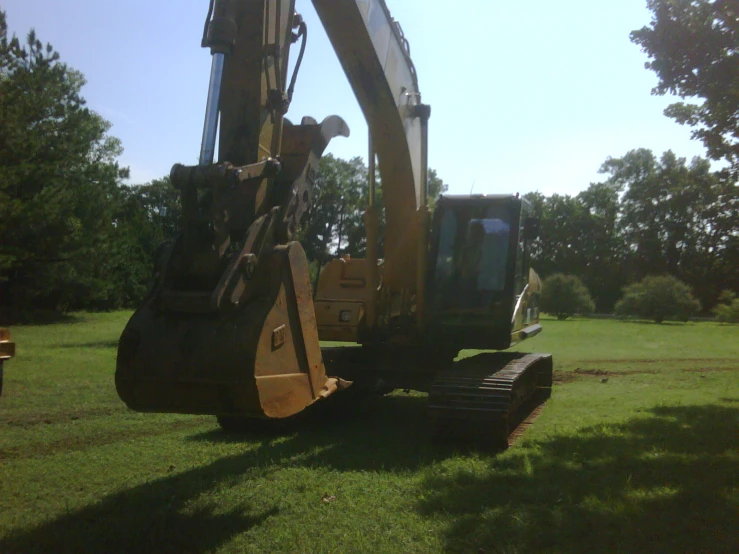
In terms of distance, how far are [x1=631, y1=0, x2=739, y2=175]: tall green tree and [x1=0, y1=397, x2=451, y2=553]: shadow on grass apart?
5.33m

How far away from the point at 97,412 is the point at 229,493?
15.4 ft

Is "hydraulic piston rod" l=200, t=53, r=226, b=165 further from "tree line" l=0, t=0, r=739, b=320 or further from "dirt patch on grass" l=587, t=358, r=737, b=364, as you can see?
"dirt patch on grass" l=587, t=358, r=737, b=364

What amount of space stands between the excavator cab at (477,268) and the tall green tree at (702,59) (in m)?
2.82

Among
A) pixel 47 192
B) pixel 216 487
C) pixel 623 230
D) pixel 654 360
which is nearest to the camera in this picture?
pixel 216 487

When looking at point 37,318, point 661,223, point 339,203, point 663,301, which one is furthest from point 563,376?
point 661,223

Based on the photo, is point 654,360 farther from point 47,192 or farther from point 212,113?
point 47,192

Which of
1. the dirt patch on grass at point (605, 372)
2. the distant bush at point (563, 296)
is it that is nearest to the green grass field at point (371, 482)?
the dirt patch on grass at point (605, 372)

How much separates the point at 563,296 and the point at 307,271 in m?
35.0

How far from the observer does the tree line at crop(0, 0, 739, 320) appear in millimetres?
9594

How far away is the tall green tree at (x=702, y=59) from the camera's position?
29.7 feet

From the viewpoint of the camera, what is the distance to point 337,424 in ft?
29.1

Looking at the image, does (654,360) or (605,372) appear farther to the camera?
(654,360)

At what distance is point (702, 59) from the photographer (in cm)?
938

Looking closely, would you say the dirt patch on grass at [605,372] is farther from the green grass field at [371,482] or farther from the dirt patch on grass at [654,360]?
the green grass field at [371,482]
